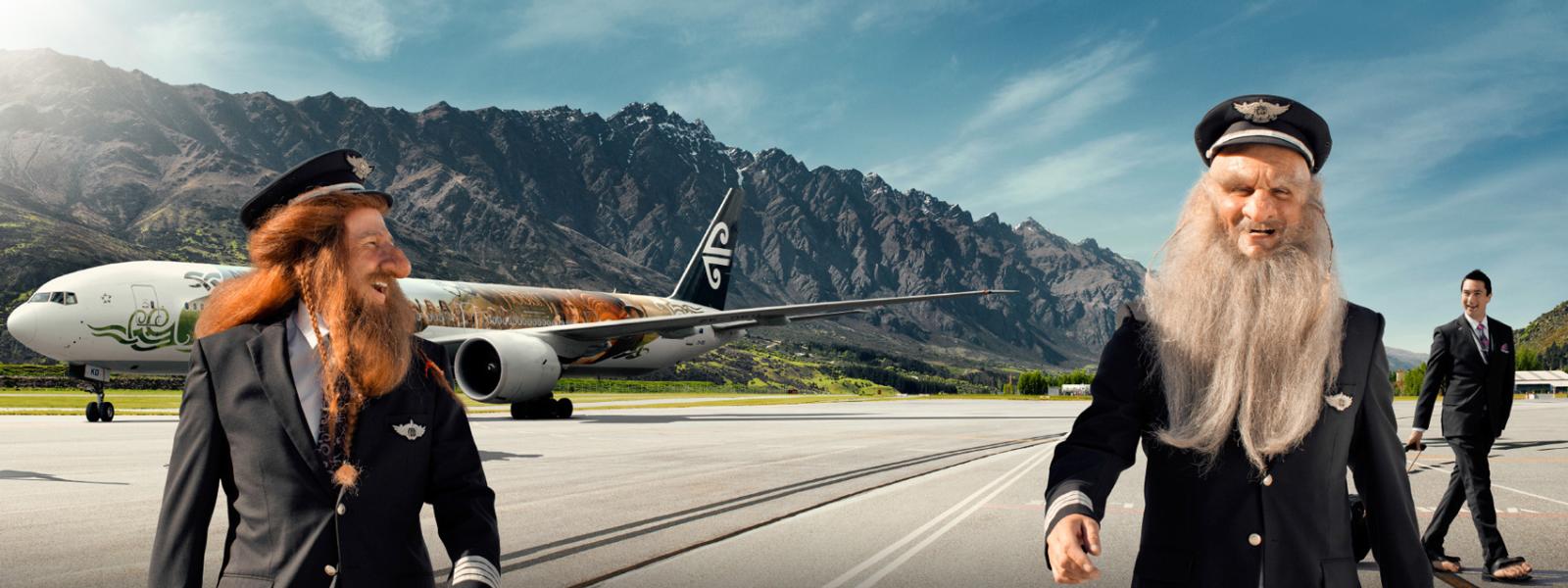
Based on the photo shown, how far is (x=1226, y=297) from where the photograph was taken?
254cm

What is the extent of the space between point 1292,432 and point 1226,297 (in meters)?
0.39

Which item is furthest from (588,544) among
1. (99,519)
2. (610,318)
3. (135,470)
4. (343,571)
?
(610,318)

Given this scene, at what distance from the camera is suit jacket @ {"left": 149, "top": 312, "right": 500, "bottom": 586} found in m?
2.29

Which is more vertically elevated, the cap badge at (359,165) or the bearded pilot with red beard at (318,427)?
the cap badge at (359,165)

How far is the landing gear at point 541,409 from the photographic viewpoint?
27.2 m

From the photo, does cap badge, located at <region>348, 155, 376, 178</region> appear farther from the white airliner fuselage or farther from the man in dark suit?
the white airliner fuselage

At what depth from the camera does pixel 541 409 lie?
2733 centimetres

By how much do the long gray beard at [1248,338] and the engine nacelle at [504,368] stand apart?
21273mm

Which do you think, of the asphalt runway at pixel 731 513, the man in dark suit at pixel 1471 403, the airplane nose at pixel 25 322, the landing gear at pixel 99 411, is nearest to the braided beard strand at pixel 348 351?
the asphalt runway at pixel 731 513

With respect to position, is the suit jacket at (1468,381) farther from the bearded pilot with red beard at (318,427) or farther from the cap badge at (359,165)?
the cap badge at (359,165)

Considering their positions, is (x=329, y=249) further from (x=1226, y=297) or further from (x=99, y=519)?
(x=99, y=519)

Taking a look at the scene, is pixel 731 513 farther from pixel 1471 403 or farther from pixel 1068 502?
pixel 1068 502

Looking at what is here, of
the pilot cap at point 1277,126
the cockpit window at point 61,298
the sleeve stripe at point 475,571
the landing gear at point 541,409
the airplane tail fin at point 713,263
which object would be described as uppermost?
the airplane tail fin at point 713,263

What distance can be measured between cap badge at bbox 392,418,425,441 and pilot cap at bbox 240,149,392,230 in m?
0.62
